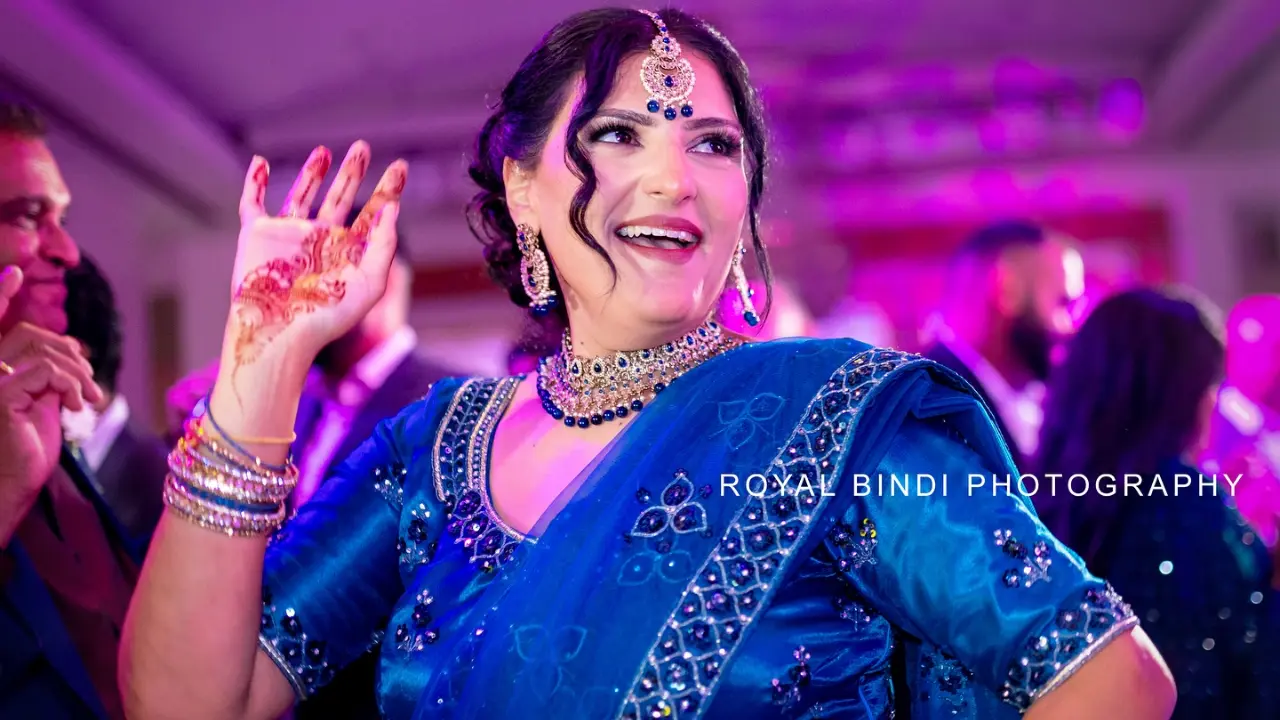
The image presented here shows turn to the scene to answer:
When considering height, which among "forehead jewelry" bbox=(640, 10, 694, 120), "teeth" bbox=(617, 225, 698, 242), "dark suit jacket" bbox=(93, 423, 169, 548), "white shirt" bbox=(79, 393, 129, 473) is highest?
"forehead jewelry" bbox=(640, 10, 694, 120)

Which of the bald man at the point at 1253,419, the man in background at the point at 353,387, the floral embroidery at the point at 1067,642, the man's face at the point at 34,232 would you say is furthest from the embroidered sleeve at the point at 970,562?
the bald man at the point at 1253,419

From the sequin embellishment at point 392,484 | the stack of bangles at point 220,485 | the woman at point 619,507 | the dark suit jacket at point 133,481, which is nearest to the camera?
the woman at point 619,507

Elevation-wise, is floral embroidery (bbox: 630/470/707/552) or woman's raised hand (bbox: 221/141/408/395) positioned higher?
woman's raised hand (bbox: 221/141/408/395)

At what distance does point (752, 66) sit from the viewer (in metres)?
6.25

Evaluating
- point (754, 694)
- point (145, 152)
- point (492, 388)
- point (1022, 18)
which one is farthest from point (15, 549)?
point (1022, 18)

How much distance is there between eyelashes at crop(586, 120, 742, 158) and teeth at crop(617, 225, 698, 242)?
0.11m

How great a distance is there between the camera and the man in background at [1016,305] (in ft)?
11.8

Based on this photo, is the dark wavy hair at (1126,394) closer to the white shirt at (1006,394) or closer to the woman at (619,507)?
the white shirt at (1006,394)

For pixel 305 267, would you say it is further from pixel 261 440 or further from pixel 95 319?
pixel 95 319

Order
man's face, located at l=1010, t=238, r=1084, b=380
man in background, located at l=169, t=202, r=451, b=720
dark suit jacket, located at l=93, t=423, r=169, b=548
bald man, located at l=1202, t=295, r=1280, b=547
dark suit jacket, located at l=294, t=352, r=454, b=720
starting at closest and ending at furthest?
dark suit jacket, located at l=294, t=352, r=454, b=720, dark suit jacket, located at l=93, t=423, r=169, b=548, man in background, located at l=169, t=202, r=451, b=720, bald man, located at l=1202, t=295, r=1280, b=547, man's face, located at l=1010, t=238, r=1084, b=380

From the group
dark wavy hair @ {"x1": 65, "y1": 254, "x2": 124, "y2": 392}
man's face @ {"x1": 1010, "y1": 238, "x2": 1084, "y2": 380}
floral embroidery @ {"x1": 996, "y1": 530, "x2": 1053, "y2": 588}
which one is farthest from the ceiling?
floral embroidery @ {"x1": 996, "y1": 530, "x2": 1053, "y2": 588}

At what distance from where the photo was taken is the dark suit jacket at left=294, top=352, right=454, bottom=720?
Result: 6.05 feet

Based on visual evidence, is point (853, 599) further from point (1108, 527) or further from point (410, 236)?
point (410, 236)

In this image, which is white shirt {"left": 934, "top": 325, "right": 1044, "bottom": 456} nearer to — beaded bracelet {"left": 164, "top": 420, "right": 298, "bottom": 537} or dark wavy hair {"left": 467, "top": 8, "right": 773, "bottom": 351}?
dark wavy hair {"left": 467, "top": 8, "right": 773, "bottom": 351}
